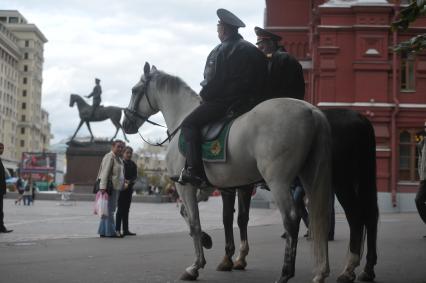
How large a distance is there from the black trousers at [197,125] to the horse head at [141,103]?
142cm

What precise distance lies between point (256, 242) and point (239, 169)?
247 inches

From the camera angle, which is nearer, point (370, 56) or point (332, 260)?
point (332, 260)

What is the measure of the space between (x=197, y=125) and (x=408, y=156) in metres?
28.3

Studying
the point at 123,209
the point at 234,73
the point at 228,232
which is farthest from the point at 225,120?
the point at 123,209

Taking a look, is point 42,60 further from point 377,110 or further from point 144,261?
point 144,261

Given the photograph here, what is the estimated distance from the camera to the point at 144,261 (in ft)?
33.2

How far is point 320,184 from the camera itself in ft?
24.2

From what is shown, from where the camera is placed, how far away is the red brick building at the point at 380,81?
34.1 metres

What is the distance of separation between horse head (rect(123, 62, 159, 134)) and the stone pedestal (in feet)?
113

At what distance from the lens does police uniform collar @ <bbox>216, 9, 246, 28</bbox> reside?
28.1 ft

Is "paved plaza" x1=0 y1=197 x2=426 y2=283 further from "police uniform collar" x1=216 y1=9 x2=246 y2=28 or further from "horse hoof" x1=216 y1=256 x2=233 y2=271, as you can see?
"police uniform collar" x1=216 y1=9 x2=246 y2=28

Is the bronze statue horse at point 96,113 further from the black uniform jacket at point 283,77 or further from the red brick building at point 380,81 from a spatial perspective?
the black uniform jacket at point 283,77

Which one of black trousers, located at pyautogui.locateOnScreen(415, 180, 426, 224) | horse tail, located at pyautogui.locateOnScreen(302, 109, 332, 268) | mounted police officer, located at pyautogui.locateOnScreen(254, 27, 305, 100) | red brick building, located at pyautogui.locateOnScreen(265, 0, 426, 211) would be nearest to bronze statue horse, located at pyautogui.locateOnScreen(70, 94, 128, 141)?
red brick building, located at pyautogui.locateOnScreen(265, 0, 426, 211)

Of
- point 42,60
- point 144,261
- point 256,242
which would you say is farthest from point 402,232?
point 42,60
